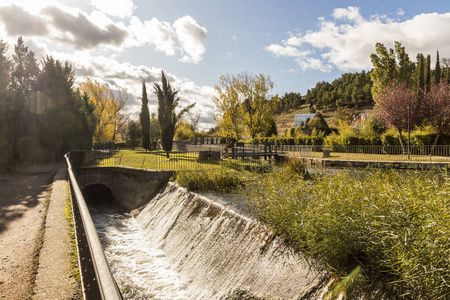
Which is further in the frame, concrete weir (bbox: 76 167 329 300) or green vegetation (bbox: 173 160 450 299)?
concrete weir (bbox: 76 167 329 300)

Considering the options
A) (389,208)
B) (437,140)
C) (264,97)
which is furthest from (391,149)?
(389,208)

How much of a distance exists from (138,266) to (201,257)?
2.56 metres

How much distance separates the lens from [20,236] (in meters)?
6.21

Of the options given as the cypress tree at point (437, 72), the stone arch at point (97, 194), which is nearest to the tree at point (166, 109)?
the stone arch at point (97, 194)

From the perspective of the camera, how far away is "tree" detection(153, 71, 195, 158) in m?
31.1

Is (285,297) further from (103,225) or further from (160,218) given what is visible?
(103,225)

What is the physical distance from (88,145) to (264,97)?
72.1 ft

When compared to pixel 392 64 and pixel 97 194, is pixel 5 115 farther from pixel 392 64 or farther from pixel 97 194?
pixel 392 64

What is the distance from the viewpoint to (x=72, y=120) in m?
26.6

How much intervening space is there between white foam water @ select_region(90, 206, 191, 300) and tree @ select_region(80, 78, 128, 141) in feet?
130

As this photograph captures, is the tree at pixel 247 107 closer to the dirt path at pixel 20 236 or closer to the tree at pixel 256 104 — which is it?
the tree at pixel 256 104

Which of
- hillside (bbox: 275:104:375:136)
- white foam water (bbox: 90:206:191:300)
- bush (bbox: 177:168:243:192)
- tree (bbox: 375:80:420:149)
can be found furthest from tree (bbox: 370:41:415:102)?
hillside (bbox: 275:104:375:136)

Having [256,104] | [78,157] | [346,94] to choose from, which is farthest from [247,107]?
[346,94]

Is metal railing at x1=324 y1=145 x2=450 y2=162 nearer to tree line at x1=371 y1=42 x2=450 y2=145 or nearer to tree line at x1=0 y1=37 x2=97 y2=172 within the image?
tree line at x1=371 y1=42 x2=450 y2=145
